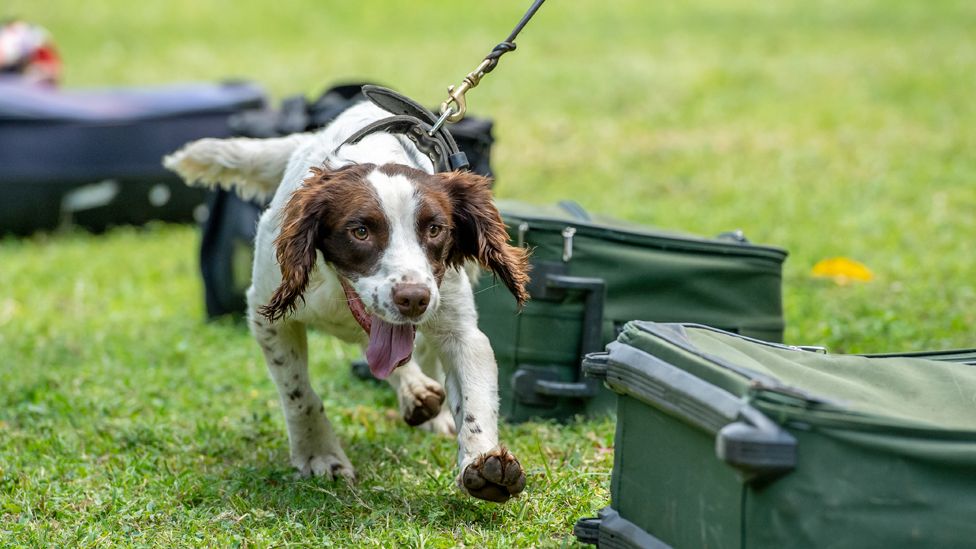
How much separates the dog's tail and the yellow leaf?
3158mm

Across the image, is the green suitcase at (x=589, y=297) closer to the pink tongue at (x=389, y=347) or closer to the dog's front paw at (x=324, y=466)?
the dog's front paw at (x=324, y=466)

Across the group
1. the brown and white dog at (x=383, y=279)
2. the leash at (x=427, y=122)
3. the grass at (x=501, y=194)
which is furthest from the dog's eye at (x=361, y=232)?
the grass at (x=501, y=194)

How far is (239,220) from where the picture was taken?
5871 millimetres

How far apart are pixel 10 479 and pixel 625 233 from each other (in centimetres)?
207

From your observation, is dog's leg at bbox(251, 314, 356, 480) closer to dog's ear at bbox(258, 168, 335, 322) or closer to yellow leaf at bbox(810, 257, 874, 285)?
dog's ear at bbox(258, 168, 335, 322)

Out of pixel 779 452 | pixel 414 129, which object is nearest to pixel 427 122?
pixel 414 129

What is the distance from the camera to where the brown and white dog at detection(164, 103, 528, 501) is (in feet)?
10.3

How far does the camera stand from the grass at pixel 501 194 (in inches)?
136

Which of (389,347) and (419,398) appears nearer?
(389,347)

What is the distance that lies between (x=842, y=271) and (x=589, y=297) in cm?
272

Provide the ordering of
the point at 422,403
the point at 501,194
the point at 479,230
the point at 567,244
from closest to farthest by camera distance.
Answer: the point at 479,230
the point at 422,403
the point at 567,244
the point at 501,194

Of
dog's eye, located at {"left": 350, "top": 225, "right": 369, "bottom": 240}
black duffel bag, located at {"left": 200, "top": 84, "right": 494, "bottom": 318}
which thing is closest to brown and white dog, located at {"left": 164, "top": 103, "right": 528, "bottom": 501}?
dog's eye, located at {"left": 350, "top": 225, "right": 369, "bottom": 240}

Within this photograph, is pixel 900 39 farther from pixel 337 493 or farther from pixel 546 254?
pixel 337 493

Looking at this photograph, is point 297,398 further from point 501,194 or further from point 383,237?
point 501,194
